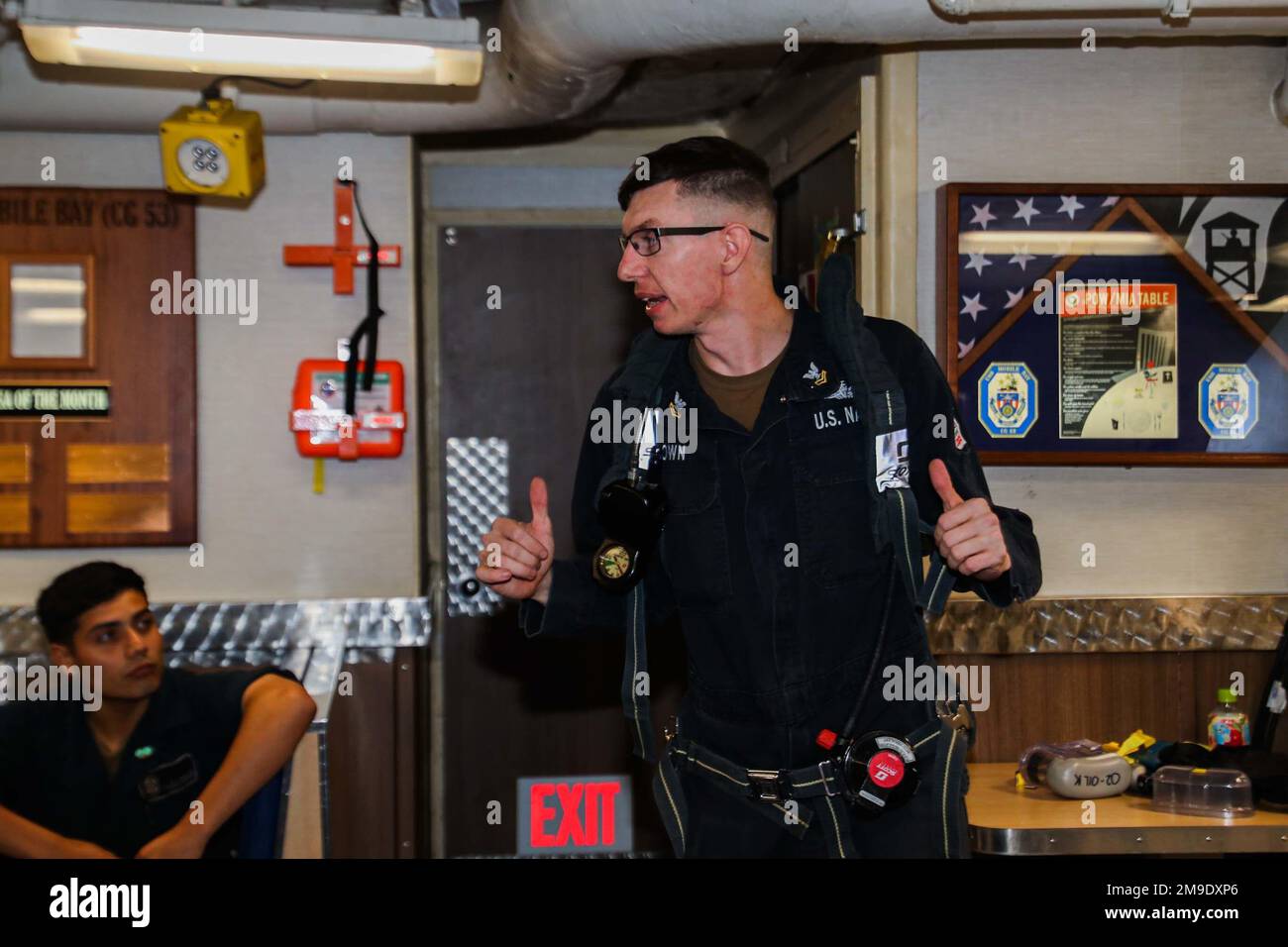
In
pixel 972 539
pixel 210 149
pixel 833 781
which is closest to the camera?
pixel 972 539

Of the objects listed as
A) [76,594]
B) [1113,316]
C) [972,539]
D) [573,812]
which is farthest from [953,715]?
[573,812]

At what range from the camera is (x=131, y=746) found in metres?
2.93

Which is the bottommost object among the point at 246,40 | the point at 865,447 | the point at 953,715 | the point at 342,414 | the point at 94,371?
the point at 953,715

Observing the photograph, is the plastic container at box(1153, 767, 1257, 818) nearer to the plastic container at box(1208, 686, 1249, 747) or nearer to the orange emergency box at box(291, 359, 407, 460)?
the plastic container at box(1208, 686, 1249, 747)

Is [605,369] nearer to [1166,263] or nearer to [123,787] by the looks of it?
[1166,263]

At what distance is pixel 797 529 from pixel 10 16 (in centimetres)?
254

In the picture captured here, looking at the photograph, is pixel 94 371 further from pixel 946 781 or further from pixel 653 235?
pixel 946 781

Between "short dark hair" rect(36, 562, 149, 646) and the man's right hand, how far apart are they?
52.1 inches

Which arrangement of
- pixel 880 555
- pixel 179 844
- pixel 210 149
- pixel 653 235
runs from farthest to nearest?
pixel 210 149 < pixel 179 844 < pixel 653 235 < pixel 880 555

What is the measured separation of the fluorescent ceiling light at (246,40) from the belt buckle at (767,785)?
2.15 metres

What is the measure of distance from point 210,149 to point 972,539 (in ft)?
8.90

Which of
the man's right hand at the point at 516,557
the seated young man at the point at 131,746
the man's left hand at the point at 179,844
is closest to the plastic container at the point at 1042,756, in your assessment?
the man's right hand at the point at 516,557

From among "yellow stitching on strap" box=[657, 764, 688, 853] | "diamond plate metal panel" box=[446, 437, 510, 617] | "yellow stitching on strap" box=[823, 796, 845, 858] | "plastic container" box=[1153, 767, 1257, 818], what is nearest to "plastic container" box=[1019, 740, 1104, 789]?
"plastic container" box=[1153, 767, 1257, 818]

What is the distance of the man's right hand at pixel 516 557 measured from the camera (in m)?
2.35
